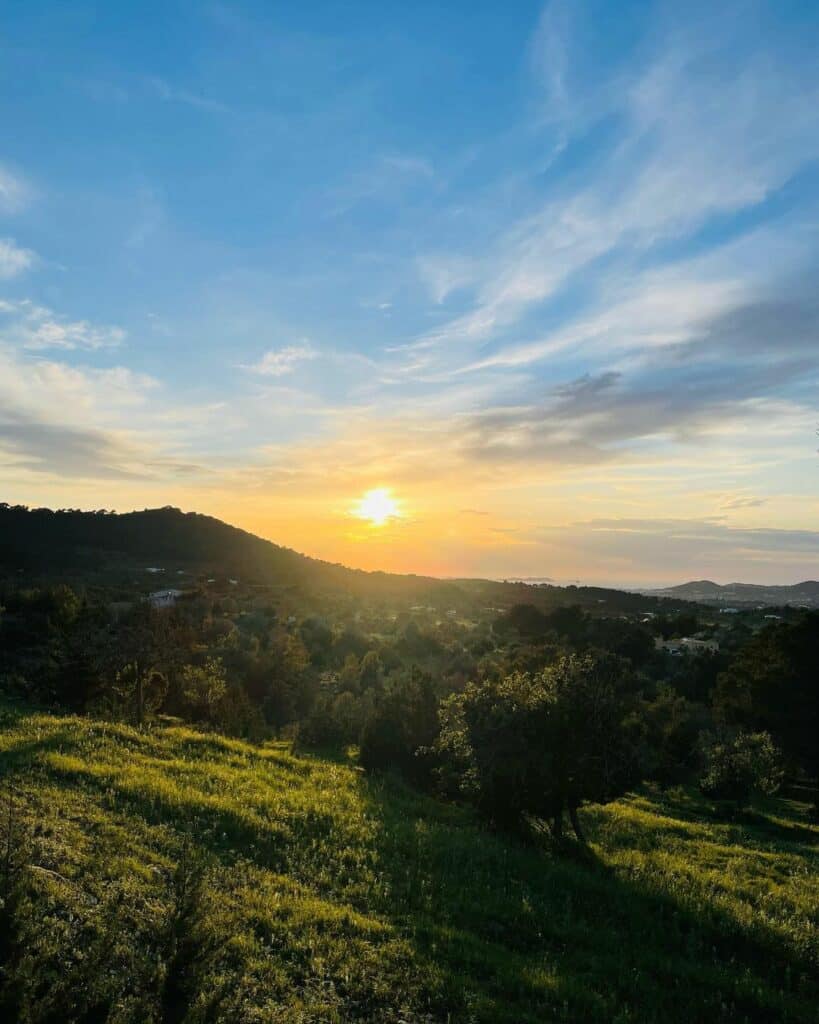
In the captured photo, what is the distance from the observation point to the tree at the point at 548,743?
2194cm

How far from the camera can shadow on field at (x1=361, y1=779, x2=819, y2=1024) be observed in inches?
428

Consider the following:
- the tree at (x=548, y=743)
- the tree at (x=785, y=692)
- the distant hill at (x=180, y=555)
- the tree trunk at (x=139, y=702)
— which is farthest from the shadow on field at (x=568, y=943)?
the distant hill at (x=180, y=555)

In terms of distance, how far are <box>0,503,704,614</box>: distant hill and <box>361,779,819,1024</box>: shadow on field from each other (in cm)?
9164

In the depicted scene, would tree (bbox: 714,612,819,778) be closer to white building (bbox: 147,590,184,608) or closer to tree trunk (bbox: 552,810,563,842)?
tree trunk (bbox: 552,810,563,842)

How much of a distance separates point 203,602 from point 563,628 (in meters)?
41.8

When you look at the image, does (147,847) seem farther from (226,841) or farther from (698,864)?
(698,864)

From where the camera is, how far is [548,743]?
22.4 m

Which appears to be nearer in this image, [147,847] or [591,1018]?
[591,1018]

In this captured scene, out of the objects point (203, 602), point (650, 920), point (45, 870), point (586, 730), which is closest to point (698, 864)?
point (586, 730)

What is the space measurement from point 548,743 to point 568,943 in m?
9.14

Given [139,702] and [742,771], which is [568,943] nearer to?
[139,702]

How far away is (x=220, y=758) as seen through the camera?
2567cm

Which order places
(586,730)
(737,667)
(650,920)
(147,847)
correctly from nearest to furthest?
(147,847), (650,920), (586,730), (737,667)

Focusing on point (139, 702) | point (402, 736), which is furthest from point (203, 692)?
point (402, 736)
